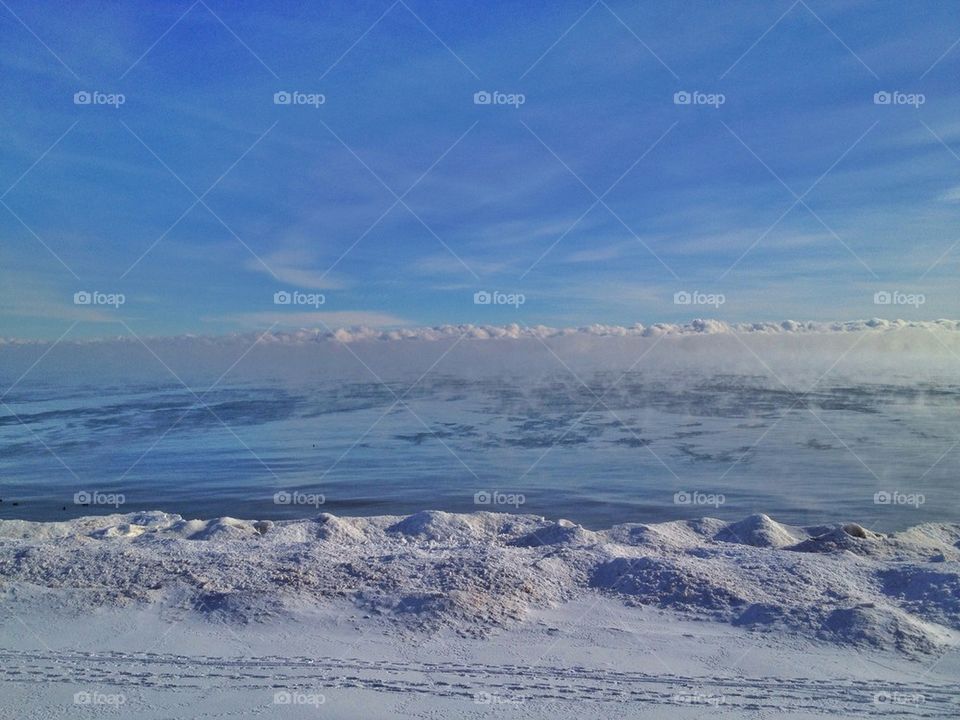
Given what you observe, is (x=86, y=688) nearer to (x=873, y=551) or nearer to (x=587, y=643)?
(x=587, y=643)

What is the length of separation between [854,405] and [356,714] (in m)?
30.1

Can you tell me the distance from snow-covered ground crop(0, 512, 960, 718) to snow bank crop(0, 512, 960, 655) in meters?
0.03

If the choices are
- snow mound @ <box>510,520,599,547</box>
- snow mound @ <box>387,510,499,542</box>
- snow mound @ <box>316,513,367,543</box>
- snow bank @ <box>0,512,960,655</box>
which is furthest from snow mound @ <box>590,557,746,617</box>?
snow mound @ <box>316,513,367,543</box>

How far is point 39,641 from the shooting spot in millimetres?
7863

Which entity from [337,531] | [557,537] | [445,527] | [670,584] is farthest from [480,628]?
[337,531]

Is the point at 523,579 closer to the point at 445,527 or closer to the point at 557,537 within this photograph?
the point at 557,537

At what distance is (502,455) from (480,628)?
13.6m

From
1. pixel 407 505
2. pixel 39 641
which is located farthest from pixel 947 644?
pixel 407 505

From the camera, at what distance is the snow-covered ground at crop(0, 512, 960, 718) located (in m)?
6.66

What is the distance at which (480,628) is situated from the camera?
8133mm

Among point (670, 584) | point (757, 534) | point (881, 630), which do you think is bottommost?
point (881, 630)

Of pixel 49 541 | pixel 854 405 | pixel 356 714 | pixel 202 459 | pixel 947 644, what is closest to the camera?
pixel 356 714

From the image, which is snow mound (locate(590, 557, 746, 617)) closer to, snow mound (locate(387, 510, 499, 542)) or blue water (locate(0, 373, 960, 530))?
snow mound (locate(387, 510, 499, 542))

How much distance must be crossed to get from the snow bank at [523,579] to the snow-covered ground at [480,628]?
0.10ft
